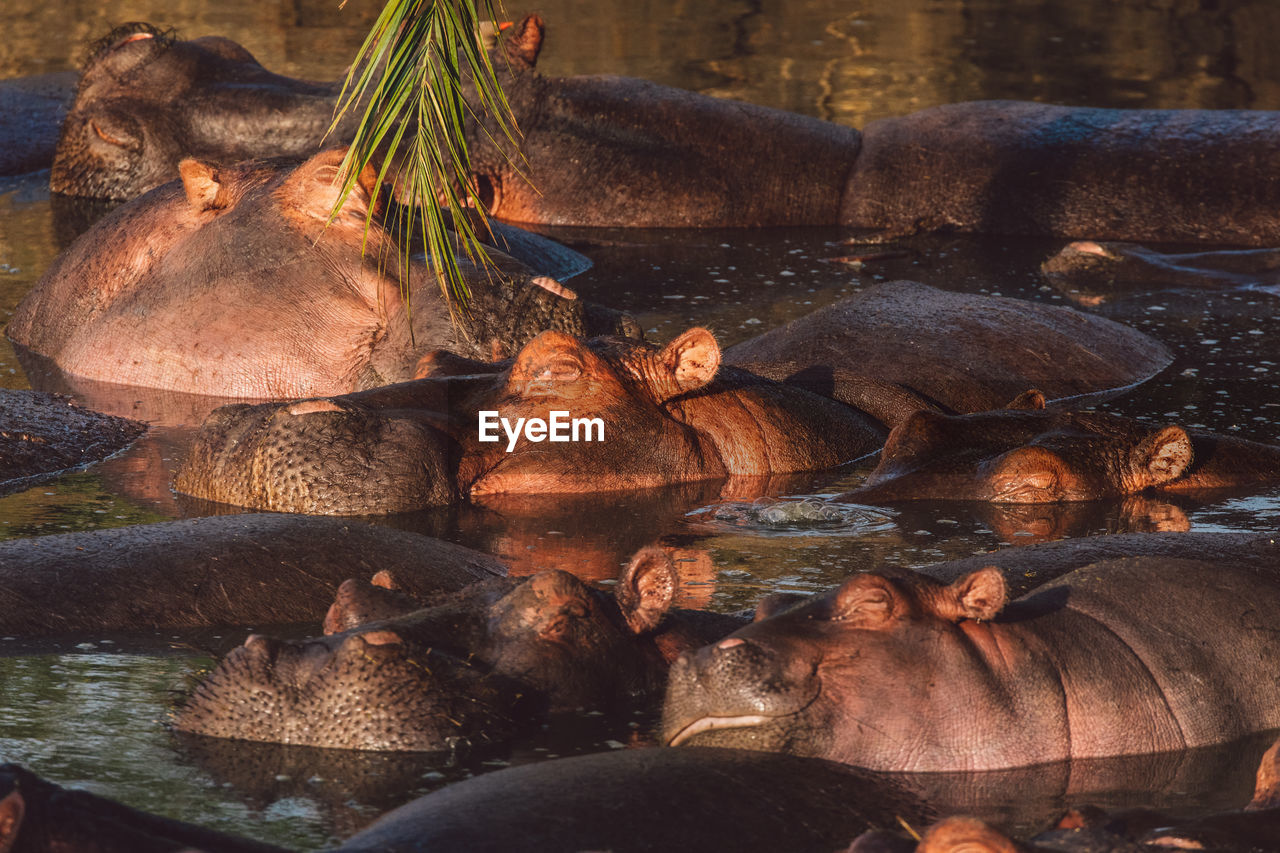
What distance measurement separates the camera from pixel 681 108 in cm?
1356

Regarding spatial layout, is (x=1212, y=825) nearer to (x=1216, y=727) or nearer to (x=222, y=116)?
(x=1216, y=727)

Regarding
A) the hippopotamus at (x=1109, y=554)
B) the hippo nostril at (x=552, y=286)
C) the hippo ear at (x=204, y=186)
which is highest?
the hippo ear at (x=204, y=186)

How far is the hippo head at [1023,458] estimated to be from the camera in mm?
7363

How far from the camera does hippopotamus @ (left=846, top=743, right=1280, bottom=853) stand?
132 inches

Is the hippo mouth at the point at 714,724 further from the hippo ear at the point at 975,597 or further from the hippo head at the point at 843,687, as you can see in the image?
the hippo ear at the point at 975,597

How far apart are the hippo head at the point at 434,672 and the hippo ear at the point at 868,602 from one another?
1.98ft

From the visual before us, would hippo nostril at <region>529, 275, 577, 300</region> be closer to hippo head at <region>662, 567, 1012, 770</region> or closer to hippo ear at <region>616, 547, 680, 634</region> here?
hippo ear at <region>616, 547, 680, 634</region>

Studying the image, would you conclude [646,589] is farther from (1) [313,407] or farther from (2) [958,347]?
(2) [958,347]

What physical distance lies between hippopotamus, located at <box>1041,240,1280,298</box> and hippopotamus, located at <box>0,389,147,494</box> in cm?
598

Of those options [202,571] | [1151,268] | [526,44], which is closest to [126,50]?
[526,44]

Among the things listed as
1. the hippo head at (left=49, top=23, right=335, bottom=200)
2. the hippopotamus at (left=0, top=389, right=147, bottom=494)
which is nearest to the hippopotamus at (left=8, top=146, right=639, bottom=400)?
the hippopotamus at (left=0, top=389, right=147, bottom=494)

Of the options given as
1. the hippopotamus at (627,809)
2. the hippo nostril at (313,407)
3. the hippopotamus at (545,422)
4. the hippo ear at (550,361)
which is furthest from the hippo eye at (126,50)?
the hippopotamus at (627,809)

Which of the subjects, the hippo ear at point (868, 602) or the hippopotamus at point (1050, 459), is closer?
the hippo ear at point (868, 602)

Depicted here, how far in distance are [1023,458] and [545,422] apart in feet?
5.88
